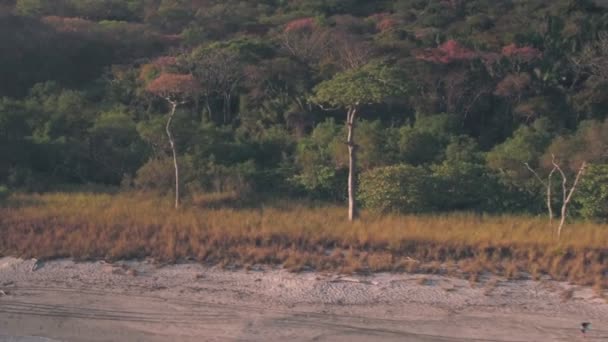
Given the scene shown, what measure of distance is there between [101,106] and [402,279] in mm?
12172

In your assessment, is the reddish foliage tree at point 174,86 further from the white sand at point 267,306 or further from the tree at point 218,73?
the white sand at point 267,306

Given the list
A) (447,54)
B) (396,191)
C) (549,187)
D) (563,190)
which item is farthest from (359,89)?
(447,54)

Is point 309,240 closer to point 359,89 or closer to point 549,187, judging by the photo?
point 359,89

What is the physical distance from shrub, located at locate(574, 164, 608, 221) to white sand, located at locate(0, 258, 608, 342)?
4.06 metres

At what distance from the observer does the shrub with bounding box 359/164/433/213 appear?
38.7 ft

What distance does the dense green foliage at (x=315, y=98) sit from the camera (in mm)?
12930

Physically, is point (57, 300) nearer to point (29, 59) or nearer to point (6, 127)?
point (6, 127)

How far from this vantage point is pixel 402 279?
8.24m

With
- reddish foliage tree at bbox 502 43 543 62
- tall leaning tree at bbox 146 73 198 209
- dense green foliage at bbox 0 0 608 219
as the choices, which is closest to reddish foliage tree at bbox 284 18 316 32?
dense green foliage at bbox 0 0 608 219

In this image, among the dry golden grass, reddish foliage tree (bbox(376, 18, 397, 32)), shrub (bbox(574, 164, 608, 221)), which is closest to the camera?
the dry golden grass

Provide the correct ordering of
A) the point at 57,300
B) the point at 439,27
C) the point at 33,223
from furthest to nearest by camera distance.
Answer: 1. the point at 439,27
2. the point at 33,223
3. the point at 57,300

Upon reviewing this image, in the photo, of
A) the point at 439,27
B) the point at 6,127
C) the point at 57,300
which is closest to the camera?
the point at 57,300

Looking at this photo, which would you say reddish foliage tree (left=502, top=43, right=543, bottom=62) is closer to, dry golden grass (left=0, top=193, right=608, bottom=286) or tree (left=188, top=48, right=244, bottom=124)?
tree (left=188, top=48, right=244, bottom=124)

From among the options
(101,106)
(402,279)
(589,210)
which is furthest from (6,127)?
(589,210)
